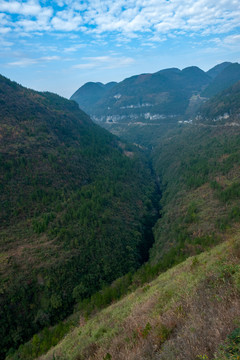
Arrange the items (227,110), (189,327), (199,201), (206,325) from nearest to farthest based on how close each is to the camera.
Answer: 1. (206,325)
2. (189,327)
3. (199,201)
4. (227,110)

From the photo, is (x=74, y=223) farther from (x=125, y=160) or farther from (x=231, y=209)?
(x=125, y=160)

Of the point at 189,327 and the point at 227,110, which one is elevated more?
the point at 227,110

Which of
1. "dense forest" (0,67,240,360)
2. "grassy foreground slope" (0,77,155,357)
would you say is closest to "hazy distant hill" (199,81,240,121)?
"dense forest" (0,67,240,360)

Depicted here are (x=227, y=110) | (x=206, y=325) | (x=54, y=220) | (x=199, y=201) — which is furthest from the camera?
(x=227, y=110)

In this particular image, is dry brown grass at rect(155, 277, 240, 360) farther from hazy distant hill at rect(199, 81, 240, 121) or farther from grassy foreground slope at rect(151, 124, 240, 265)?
hazy distant hill at rect(199, 81, 240, 121)

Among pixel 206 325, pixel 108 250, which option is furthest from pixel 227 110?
pixel 206 325

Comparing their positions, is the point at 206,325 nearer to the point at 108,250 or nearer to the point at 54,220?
the point at 108,250

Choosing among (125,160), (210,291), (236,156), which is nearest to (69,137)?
(125,160)

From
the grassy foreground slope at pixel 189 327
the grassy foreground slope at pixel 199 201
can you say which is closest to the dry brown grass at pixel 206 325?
the grassy foreground slope at pixel 189 327

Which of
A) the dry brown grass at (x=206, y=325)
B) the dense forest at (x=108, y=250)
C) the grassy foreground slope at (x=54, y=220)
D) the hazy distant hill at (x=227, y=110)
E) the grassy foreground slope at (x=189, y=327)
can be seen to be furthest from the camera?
the hazy distant hill at (x=227, y=110)

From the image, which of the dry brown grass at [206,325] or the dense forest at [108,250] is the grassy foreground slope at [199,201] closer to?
the dense forest at [108,250]
